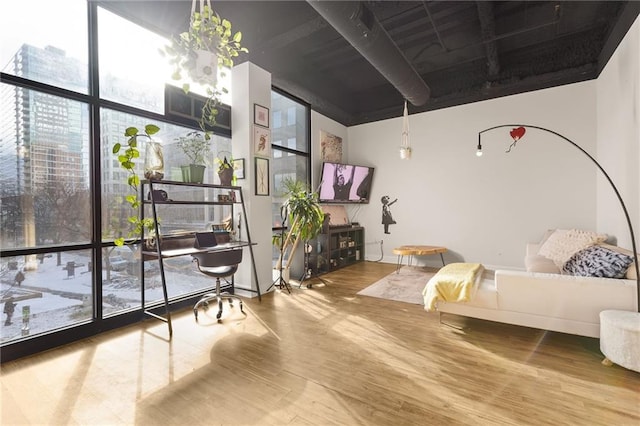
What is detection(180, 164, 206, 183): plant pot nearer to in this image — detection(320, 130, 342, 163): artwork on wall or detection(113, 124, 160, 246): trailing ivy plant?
detection(113, 124, 160, 246): trailing ivy plant

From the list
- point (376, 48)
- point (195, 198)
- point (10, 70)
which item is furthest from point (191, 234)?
point (376, 48)

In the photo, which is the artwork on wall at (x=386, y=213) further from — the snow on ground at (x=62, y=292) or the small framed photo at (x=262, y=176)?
the snow on ground at (x=62, y=292)

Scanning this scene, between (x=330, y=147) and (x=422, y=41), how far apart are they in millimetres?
2553

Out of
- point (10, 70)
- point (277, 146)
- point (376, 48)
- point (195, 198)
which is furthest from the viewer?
point (277, 146)

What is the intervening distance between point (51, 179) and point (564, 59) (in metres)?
6.72

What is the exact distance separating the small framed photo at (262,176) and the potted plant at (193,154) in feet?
2.35

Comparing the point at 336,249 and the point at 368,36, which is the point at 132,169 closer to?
the point at 368,36

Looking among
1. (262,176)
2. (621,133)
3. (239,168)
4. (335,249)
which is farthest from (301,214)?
(621,133)

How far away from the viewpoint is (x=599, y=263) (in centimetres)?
258

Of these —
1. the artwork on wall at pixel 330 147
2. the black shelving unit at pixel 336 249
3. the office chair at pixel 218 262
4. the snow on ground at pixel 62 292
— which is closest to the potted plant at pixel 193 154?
the office chair at pixel 218 262

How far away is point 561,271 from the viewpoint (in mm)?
3180

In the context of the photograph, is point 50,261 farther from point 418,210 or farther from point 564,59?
point 564,59

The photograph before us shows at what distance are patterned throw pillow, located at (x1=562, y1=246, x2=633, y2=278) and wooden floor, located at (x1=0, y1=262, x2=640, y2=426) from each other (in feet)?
2.08

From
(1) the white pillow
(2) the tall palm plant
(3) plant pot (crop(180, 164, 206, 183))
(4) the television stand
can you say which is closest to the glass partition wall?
(3) plant pot (crop(180, 164, 206, 183))
